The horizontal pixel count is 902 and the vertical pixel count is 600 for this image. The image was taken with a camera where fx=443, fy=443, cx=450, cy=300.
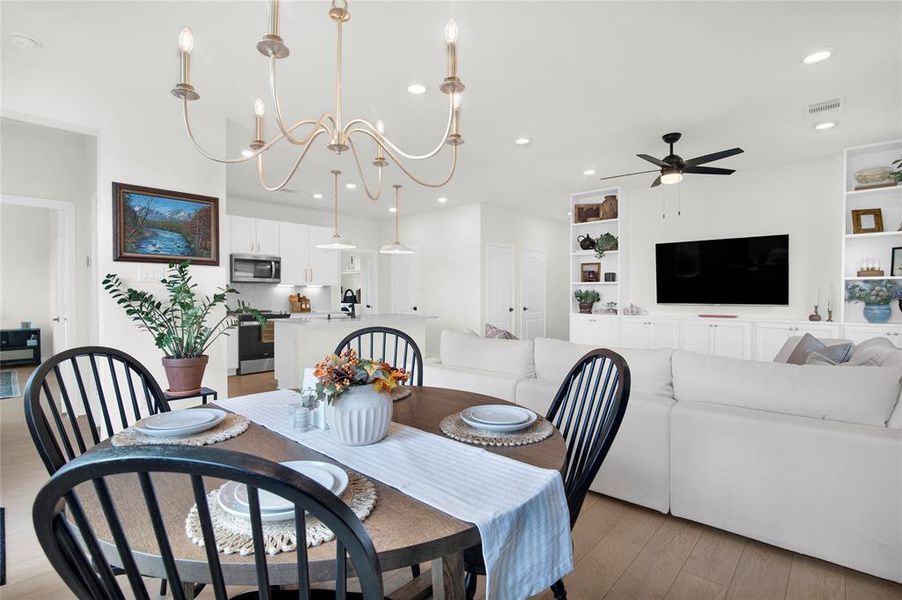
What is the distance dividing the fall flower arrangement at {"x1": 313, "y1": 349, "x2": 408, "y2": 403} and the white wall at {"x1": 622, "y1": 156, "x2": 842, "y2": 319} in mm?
5541

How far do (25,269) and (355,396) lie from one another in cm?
855

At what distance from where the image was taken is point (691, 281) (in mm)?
5785

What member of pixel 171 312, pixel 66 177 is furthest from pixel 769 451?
pixel 66 177

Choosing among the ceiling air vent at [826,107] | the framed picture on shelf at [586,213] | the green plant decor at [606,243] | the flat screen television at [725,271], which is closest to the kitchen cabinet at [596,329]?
the flat screen television at [725,271]

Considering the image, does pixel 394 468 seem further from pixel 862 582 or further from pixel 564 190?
pixel 564 190

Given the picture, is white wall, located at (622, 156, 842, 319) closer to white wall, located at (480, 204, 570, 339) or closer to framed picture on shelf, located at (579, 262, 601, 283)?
framed picture on shelf, located at (579, 262, 601, 283)

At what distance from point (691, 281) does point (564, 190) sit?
209 centimetres

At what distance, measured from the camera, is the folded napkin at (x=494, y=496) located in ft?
2.92

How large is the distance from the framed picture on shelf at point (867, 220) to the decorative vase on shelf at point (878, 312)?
78 centimetres

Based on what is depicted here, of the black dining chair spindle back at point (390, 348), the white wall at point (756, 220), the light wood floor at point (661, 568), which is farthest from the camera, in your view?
the white wall at point (756, 220)

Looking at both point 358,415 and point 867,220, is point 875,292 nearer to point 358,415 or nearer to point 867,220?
point 867,220

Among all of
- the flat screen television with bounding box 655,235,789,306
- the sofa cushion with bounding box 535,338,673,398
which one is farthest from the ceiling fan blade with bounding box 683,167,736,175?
the sofa cushion with bounding box 535,338,673,398

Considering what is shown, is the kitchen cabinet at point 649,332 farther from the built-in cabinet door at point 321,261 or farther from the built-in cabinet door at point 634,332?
the built-in cabinet door at point 321,261

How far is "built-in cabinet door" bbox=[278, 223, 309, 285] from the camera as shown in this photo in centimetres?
684
